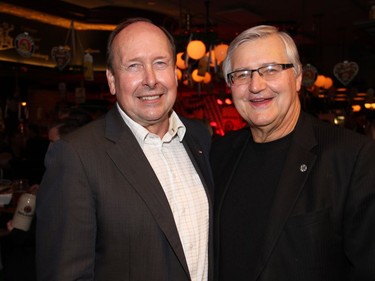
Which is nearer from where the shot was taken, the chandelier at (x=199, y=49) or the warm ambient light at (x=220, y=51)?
the chandelier at (x=199, y=49)

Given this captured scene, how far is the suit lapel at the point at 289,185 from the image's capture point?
1.63 metres

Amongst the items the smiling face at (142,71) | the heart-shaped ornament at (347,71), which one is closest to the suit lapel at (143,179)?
the smiling face at (142,71)

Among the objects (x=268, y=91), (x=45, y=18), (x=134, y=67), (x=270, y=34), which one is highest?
(x=45, y=18)

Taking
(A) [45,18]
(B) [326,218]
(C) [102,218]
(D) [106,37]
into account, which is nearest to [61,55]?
(A) [45,18]

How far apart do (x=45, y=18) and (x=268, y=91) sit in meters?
7.06

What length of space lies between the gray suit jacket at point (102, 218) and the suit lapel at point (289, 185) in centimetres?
37

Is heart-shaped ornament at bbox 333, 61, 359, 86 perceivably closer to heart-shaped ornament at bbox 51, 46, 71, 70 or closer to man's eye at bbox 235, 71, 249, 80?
heart-shaped ornament at bbox 51, 46, 71, 70

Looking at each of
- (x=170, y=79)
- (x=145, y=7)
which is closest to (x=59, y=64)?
(x=145, y=7)

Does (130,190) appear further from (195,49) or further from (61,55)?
(61,55)

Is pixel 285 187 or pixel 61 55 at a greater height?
pixel 61 55

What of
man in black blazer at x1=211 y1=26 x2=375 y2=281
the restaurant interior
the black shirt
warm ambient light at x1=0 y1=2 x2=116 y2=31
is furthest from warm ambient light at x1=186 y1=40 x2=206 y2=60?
the black shirt

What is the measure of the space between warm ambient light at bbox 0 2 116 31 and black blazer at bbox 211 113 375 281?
22.1ft

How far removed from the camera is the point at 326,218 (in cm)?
160

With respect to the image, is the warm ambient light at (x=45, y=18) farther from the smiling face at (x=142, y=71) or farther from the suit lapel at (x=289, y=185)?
the suit lapel at (x=289, y=185)
